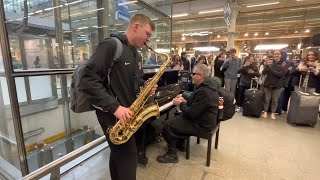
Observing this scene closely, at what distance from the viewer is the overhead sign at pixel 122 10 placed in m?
3.08

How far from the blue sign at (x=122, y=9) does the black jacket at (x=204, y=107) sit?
1850 millimetres

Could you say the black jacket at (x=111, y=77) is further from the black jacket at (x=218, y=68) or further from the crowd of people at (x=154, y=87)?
the black jacket at (x=218, y=68)

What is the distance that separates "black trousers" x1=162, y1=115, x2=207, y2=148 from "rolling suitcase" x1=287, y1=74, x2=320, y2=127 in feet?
9.18

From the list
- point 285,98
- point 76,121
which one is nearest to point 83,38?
point 76,121

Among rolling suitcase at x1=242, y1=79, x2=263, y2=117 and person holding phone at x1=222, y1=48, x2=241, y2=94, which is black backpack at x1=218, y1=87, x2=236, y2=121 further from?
person holding phone at x1=222, y1=48, x2=241, y2=94

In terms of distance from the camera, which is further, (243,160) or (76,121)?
(76,121)

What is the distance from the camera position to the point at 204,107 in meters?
2.20

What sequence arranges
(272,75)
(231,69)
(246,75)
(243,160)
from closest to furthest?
(243,160), (272,75), (246,75), (231,69)

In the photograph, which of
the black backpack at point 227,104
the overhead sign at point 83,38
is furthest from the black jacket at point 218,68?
the overhead sign at point 83,38

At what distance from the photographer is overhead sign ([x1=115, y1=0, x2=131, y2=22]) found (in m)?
3.08

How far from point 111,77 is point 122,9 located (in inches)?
92.2

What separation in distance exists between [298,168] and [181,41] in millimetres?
10954

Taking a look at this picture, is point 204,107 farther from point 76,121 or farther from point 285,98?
point 285,98

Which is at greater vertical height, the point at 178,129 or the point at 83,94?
the point at 83,94
